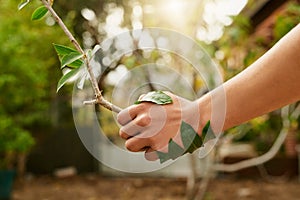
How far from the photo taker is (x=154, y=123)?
82cm

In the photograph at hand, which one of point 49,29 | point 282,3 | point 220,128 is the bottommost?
point 282,3

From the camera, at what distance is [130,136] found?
814 mm

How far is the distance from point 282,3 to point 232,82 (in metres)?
6.41

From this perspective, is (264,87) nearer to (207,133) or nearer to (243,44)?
(207,133)

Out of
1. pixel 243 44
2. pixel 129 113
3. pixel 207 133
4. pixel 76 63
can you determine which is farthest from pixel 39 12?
pixel 243 44

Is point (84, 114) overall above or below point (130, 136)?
below

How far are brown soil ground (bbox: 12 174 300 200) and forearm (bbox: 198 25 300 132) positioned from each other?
4725 millimetres

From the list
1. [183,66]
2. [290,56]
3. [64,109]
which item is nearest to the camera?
[290,56]

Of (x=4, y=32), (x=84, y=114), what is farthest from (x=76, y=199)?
(x=84, y=114)

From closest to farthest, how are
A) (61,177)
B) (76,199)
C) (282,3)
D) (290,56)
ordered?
(290,56)
(76,199)
(282,3)
(61,177)

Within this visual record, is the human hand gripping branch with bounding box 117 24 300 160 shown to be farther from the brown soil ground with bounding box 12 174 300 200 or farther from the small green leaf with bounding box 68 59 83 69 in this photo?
the brown soil ground with bounding box 12 174 300 200

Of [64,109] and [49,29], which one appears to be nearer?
[49,29]

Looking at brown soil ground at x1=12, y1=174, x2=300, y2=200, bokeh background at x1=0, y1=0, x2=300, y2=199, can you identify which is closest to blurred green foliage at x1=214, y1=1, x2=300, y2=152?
bokeh background at x1=0, y1=0, x2=300, y2=199

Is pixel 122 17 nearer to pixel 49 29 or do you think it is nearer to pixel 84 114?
pixel 49 29
